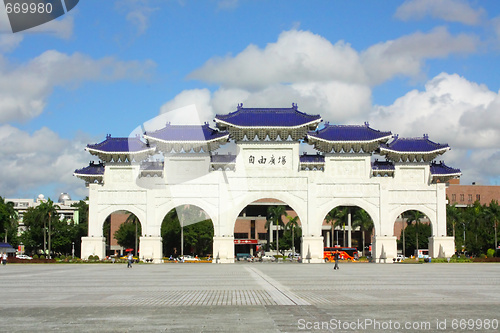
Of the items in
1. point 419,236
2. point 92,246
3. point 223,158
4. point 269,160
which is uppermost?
point 223,158

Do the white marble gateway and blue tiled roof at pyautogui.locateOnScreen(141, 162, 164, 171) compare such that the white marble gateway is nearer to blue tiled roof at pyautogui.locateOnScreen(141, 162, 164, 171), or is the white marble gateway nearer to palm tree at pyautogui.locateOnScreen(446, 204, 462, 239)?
blue tiled roof at pyautogui.locateOnScreen(141, 162, 164, 171)

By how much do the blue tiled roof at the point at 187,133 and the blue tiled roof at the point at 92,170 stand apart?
4984mm

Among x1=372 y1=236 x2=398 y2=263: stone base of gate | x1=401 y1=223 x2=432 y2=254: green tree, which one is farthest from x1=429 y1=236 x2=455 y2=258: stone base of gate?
x1=401 y1=223 x2=432 y2=254: green tree

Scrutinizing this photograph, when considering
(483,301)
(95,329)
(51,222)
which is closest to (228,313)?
(95,329)

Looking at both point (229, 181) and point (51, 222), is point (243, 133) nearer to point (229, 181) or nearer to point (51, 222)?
point (229, 181)

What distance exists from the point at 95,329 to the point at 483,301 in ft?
32.2

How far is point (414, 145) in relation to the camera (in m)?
51.2

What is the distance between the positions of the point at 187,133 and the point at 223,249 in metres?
9.99

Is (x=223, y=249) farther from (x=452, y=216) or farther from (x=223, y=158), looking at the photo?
(x=452, y=216)

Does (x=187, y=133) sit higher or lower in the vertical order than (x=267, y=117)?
lower

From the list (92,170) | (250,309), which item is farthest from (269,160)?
(250,309)

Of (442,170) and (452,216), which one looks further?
(452,216)

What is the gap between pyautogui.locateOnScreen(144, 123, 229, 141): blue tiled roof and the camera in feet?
163

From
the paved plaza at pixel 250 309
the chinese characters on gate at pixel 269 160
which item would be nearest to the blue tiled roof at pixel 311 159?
the chinese characters on gate at pixel 269 160
